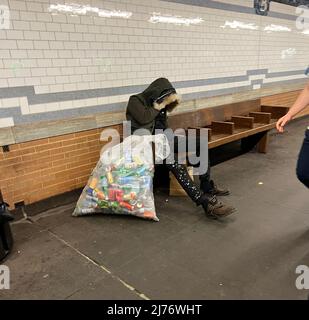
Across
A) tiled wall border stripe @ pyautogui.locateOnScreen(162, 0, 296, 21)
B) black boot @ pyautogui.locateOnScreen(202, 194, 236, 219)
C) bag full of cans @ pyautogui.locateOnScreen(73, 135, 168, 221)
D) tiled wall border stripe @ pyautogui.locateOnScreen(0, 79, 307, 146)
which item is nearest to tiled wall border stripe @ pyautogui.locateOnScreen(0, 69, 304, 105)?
tiled wall border stripe @ pyautogui.locateOnScreen(0, 79, 307, 146)

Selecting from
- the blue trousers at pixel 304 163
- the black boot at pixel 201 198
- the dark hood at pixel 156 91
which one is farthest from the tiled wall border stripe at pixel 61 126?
the blue trousers at pixel 304 163

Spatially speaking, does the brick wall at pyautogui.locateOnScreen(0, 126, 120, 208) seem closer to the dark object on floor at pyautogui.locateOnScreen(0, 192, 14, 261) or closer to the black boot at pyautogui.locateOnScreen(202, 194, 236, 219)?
the dark object on floor at pyautogui.locateOnScreen(0, 192, 14, 261)

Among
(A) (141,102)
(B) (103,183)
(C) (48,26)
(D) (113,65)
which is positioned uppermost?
(C) (48,26)

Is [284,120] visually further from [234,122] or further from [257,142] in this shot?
[257,142]

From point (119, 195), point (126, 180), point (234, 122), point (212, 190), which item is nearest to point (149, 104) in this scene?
point (126, 180)

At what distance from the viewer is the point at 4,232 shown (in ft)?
7.16

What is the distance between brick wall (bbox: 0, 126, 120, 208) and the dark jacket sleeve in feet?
1.83

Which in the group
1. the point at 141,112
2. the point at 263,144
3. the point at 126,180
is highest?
the point at 141,112

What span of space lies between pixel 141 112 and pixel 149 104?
144 mm

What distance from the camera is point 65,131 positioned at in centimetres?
297

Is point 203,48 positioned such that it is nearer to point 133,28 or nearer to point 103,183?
point 133,28
